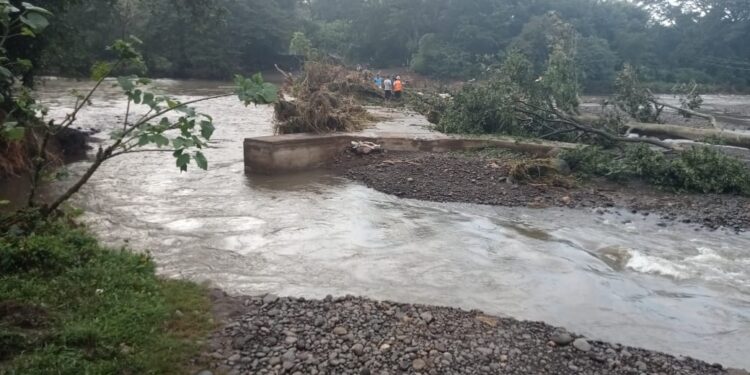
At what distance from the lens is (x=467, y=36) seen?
5512cm

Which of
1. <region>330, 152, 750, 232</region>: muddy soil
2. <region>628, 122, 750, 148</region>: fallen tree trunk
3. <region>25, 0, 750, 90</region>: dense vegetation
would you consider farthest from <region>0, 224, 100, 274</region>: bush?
<region>25, 0, 750, 90</region>: dense vegetation

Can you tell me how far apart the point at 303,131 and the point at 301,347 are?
33.4 ft

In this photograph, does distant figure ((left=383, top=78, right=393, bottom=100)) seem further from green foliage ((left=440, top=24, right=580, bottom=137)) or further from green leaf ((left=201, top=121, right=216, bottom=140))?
green leaf ((left=201, top=121, right=216, bottom=140))

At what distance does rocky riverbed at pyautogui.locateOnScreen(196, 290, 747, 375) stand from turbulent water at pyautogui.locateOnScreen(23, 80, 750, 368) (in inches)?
24.7

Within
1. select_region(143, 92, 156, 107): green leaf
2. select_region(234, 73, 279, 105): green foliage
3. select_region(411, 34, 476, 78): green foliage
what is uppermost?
select_region(411, 34, 476, 78): green foliage

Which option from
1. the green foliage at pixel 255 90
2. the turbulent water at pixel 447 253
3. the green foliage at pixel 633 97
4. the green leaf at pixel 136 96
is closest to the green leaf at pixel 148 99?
the green leaf at pixel 136 96

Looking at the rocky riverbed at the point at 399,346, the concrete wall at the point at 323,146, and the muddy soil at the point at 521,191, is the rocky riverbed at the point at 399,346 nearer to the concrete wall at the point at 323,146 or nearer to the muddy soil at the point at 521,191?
the muddy soil at the point at 521,191

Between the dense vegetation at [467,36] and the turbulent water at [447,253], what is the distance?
3350 centimetres

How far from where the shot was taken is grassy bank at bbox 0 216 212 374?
4309 mm

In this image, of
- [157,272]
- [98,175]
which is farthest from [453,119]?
[157,272]

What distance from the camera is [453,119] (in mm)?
17234

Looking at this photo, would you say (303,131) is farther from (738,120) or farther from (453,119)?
(738,120)

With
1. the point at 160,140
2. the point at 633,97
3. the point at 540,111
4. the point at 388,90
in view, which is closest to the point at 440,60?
the point at 388,90

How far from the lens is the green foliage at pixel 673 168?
38.6 feet
